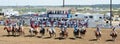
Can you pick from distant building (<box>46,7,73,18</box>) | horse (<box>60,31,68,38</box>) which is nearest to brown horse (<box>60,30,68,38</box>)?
horse (<box>60,31,68,38</box>)

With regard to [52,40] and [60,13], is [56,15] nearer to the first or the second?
[60,13]

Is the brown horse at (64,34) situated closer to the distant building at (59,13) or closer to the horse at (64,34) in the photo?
the horse at (64,34)

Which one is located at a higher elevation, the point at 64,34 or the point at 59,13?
the point at 64,34

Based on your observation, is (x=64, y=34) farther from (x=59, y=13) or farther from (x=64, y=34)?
(x=59, y=13)

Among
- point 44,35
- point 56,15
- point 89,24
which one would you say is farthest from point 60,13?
point 44,35

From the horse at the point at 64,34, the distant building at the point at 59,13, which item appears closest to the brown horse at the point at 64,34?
the horse at the point at 64,34

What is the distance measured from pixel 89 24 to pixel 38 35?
11.9m

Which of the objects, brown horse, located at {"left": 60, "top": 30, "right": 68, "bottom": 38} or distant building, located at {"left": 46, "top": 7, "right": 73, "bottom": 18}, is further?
distant building, located at {"left": 46, "top": 7, "right": 73, "bottom": 18}

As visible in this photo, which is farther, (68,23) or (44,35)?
(68,23)

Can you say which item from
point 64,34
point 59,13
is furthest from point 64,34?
point 59,13

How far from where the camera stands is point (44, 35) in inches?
1117

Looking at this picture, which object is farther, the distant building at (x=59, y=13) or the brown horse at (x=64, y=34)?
the distant building at (x=59, y=13)

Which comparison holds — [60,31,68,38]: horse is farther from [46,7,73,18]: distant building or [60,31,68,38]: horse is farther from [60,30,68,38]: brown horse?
[46,7,73,18]: distant building

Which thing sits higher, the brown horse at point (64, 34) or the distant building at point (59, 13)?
the brown horse at point (64, 34)
